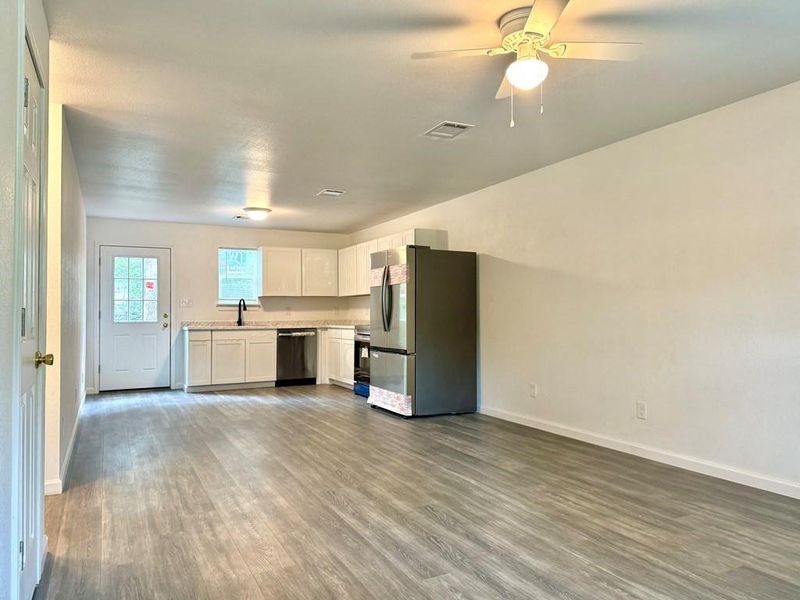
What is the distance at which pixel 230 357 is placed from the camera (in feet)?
24.3

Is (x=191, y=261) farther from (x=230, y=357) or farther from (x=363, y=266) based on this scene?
(x=363, y=266)

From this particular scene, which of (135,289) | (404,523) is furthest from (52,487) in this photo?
(135,289)

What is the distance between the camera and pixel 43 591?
6.83ft

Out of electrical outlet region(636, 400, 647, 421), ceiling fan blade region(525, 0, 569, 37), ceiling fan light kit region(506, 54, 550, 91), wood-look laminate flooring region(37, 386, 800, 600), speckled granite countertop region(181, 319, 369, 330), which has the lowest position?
wood-look laminate flooring region(37, 386, 800, 600)

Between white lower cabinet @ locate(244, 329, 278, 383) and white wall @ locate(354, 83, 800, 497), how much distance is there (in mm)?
3741

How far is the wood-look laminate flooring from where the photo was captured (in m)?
2.13

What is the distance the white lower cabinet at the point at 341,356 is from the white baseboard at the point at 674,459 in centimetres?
282

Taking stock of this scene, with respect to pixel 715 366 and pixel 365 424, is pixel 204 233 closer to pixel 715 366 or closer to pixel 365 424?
pixel 365 424

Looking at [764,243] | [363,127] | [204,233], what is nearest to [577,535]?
[764,243]

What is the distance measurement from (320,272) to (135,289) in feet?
8.73

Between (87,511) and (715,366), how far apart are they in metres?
3.91

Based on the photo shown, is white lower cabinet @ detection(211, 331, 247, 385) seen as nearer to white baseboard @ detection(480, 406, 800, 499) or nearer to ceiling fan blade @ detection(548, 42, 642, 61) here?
white baseboard @ detection(480, 406, 800, 499)

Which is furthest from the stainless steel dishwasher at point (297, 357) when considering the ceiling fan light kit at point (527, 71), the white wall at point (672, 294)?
the ceiling fan light kit at point (527, 71)

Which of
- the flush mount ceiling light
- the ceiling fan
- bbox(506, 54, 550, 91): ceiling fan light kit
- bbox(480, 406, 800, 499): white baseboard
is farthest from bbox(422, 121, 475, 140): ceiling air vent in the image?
the flush mount ceiling light
